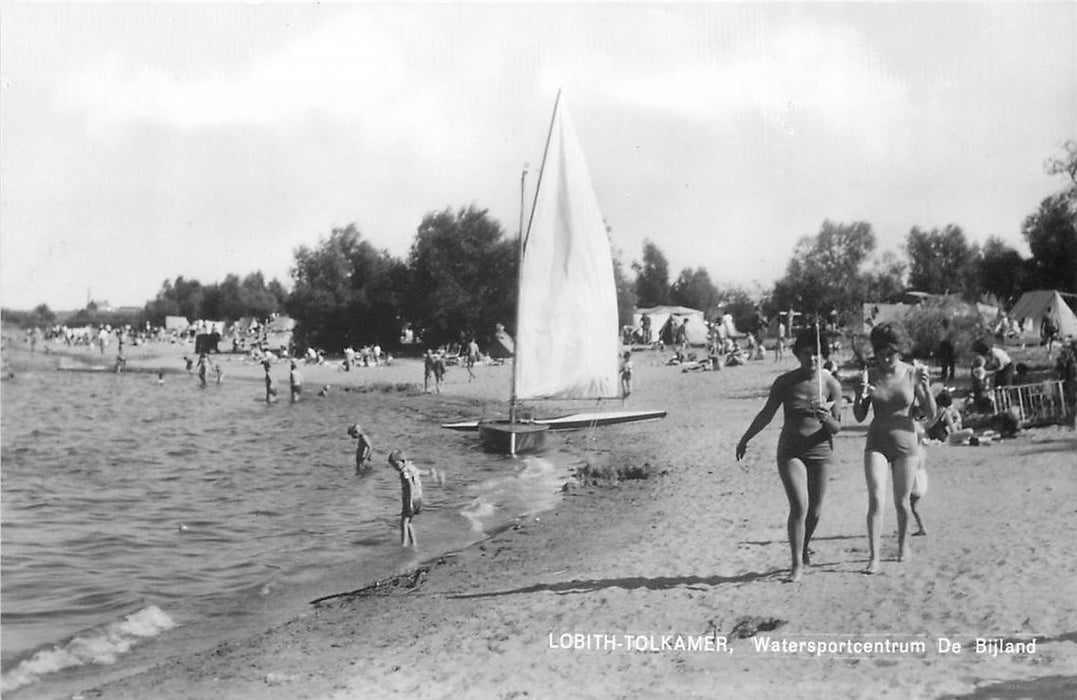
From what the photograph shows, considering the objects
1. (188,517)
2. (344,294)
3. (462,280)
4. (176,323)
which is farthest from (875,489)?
(176,323)

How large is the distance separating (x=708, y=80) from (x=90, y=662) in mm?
6664

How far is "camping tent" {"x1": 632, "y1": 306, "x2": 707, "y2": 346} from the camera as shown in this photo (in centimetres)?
1237

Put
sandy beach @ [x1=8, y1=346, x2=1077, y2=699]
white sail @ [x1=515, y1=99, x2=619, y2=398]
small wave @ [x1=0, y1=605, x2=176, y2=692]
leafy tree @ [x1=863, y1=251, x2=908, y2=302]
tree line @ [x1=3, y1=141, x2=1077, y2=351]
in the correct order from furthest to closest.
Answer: white sail @ [x1=515, y1=99, x2=619, y2=398], leafy tree @ [x1=863, y1=251, x2=908, y2=302], tree line @ [x1=3, y1=141, x2=1077, y2=351], small wave @ [x1=0, y1=605, x2=176, y2=692], sandy beach @ [x1=8, y1=346, x2=1077, y2=699]

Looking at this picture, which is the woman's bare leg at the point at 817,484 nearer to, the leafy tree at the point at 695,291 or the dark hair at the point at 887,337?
the dark hair at the point at 887,337

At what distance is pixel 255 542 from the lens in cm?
889

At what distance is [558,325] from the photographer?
36.1 feet

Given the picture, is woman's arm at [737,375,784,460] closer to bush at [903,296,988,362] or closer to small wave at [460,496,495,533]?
small wave at [460,496,495,533]

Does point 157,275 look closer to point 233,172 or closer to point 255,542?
point 233,172

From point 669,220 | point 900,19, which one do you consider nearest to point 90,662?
point 669,220

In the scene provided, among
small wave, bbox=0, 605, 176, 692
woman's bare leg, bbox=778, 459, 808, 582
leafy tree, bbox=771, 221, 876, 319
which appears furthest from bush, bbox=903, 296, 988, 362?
small wave, bbox=0, 605, 176, 692

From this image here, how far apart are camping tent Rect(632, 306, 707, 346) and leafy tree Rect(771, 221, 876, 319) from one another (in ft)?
9.87

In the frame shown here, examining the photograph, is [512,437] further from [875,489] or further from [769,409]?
[875,489]

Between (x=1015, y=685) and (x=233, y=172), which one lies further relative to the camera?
(x=233, y=172)

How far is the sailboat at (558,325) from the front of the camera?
10.5 metres
